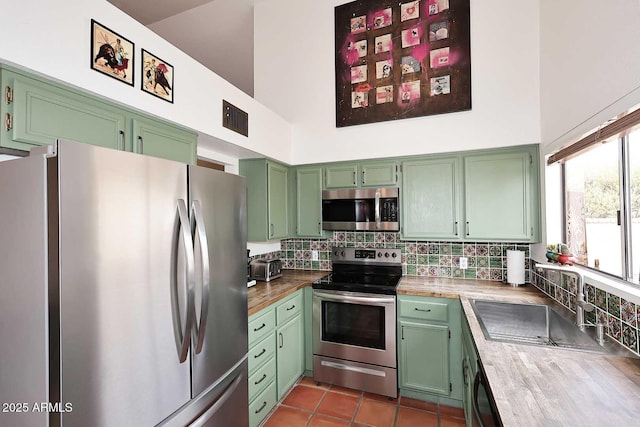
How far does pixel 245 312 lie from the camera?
5.54 feet

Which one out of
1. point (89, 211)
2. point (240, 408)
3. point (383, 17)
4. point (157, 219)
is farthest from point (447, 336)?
point (383, 17)

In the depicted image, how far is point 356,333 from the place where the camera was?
8.32 feet

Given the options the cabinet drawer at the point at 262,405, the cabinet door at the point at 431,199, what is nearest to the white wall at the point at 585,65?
the cabinet door at the point at 431,199

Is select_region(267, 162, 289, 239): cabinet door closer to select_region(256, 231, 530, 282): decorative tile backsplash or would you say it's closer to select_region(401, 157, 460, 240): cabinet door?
select_region(256, 231, 530, 282): decorative tile backsplash

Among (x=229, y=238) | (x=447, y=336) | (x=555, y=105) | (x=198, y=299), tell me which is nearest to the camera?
(x=198, y=299)

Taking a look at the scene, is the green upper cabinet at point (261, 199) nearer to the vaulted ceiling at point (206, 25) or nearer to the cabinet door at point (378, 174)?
the cabinet door at point (378, 174)

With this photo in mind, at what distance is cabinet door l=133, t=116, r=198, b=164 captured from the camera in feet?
5.08

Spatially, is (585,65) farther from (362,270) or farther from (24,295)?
(24,295)

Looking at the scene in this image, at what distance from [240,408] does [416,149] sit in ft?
7.83

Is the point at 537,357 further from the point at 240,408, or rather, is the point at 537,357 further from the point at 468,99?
the point at 468,99

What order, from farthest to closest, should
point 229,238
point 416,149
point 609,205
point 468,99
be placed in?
point 416,149, point 468,99, point 609,205, point 229,238

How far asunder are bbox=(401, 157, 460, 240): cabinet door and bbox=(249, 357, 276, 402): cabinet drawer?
160cm

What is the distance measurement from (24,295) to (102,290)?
0.20 m

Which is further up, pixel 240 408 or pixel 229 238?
pixel 229 238
